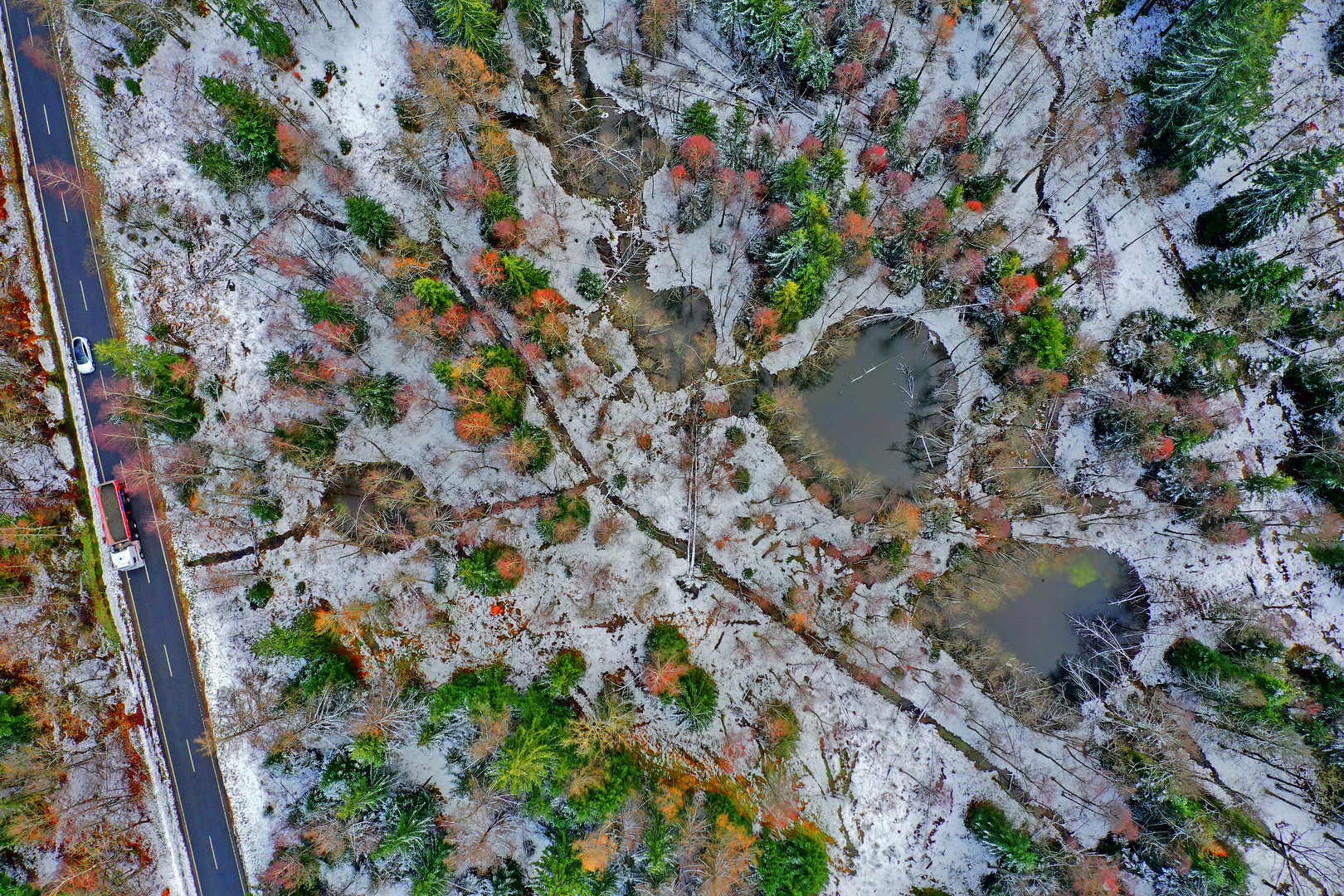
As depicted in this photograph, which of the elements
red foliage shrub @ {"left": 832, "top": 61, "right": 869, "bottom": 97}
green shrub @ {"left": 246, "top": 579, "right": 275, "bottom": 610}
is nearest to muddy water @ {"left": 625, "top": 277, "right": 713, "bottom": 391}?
red foliage shrub @ {"left": 832, "top": 61, "right": 869, "bottom": 97}

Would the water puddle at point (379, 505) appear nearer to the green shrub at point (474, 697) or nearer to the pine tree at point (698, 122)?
the green shrub at point (474, 697)

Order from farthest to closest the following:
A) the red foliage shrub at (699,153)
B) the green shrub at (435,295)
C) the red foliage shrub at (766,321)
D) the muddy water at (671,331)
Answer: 1. the muddy water at (671,331)
2. the red foliage shrub at (699,153)
3. the red foliage shrub at (766,321)
4. the green shrub at (435,295)

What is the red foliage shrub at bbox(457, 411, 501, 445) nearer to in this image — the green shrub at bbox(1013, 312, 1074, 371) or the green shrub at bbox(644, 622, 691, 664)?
the green shrub at bbox(644, 622, 691, 664)

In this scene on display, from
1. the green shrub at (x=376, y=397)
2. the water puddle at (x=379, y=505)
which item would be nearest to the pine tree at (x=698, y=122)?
the green shrub at (x=376, y=397)

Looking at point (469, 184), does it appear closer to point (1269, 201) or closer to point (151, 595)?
point (151, 595)

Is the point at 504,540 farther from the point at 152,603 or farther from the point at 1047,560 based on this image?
the point at 1047,560

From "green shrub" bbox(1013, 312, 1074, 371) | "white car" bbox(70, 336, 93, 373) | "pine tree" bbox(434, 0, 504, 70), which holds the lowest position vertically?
"green shrub" bbox(1013, 312, 1074, 371)
